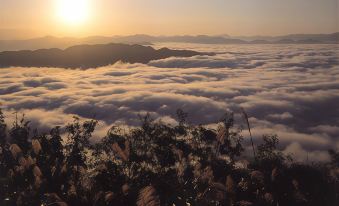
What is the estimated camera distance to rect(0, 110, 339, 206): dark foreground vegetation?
47.5 meters

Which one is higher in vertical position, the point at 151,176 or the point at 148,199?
the point at 148,199

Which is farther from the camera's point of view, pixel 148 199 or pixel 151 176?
pixel 151 176

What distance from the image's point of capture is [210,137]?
8425cm

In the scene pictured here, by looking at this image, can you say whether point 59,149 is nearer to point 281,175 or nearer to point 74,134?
point 74,134

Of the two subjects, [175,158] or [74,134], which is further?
[74,134]

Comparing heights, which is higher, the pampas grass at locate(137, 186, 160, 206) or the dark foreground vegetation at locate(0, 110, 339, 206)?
the pampas grass at locate(137, 186, 160, 206)

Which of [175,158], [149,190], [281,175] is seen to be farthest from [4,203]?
[281,175]

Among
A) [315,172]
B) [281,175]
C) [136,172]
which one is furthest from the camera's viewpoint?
[315,172]

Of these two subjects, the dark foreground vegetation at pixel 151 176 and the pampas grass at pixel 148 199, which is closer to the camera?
the pampas grass at pixel 148 199

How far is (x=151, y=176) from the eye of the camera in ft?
192

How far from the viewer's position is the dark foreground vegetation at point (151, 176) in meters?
47.5

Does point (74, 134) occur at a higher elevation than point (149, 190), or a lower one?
lower

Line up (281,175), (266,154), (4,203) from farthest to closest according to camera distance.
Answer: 1. (266,154)
2. (281,175)
3. (4,203)

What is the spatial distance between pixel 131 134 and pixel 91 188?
131 feet
